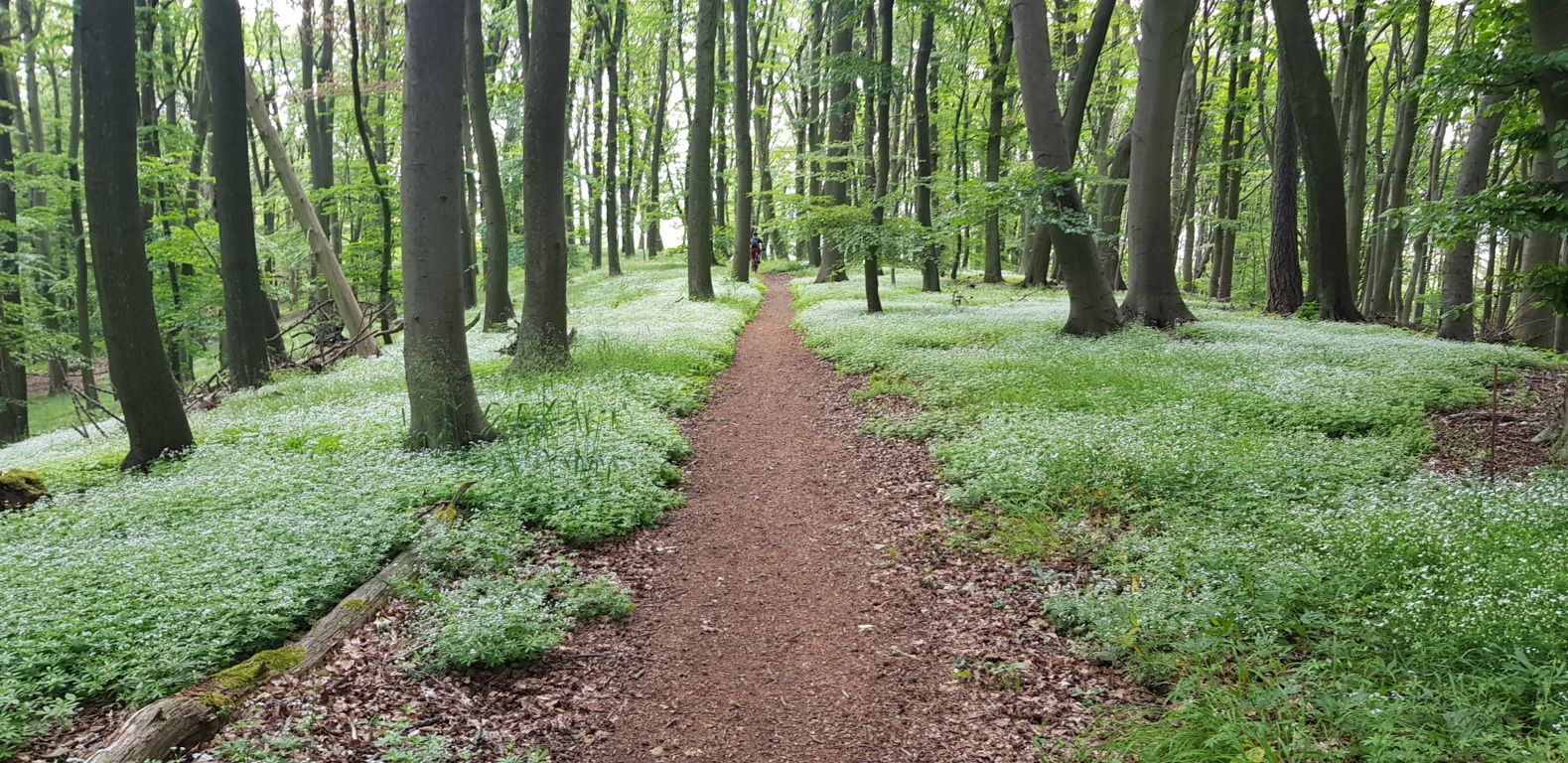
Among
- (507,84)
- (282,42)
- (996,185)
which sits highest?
(282,42)

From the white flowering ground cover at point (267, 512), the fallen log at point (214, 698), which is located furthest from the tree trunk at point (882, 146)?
the fallen log at point (214, 698)

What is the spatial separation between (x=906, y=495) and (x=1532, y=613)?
4583 millimetres

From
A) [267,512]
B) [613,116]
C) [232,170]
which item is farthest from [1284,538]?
[613,116]

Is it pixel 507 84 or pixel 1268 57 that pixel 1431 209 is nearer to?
pixel 1268 57

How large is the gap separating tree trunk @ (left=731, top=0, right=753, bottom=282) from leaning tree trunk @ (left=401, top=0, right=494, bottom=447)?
635 inches

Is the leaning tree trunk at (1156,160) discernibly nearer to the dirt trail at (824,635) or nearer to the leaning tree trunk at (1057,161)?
the leaning tree trunk at (1057,161)

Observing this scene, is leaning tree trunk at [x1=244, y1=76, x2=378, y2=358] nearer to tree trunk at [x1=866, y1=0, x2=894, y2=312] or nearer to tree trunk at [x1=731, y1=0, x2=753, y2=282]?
tree trunk at [x1=866, y1=0, x2=894, y2=312]

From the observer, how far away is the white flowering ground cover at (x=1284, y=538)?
11.5 ft

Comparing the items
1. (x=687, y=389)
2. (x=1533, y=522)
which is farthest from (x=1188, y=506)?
(x=687, y=389)

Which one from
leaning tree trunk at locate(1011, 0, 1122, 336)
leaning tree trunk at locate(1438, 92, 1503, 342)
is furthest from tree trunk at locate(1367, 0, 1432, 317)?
leaning tree trunk at locate(1011, 0, 1122, 336)

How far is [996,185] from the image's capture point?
13.1 meters

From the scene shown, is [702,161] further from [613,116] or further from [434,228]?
[434,228]

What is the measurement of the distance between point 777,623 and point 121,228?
781 centimetres

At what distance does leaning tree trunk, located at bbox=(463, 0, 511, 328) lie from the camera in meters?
16.1
